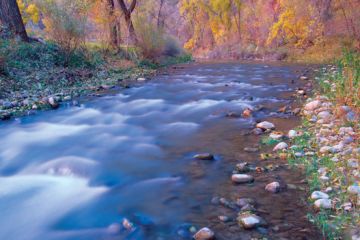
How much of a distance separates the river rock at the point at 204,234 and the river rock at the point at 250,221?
1.05ft

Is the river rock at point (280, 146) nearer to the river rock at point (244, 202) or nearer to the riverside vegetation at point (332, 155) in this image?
the riverside vegetation at point (332, 155)

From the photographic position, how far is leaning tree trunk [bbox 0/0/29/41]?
42.4ft

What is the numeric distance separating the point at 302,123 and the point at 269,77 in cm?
753

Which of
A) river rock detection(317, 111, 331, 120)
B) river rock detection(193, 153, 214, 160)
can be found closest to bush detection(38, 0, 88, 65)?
river rock detection(193, 153, 214, 160)

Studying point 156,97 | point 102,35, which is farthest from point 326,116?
point 102,35

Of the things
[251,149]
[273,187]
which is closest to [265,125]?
[251,149]

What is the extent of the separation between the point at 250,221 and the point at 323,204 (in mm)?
763

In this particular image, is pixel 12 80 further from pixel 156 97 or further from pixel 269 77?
pixel 269 77

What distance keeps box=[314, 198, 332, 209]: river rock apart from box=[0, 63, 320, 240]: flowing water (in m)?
0.15

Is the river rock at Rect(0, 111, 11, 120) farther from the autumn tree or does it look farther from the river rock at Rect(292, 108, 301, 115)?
the autumn tree

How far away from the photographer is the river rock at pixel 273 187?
3.76 m

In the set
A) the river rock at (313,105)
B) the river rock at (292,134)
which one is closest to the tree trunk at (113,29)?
the river rock at (313,105)

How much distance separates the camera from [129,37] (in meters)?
16.8

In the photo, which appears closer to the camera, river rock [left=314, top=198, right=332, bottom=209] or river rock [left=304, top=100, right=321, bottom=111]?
river rock [left=314, top=198, right=332, bottom=209]
